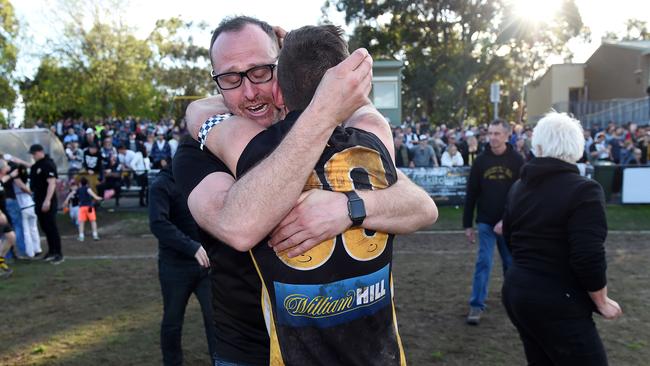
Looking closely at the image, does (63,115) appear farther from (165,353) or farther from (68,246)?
(165,353)

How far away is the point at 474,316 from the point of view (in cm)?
604

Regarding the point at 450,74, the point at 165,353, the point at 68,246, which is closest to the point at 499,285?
the point at 165,353

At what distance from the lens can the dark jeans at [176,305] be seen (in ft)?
15.1

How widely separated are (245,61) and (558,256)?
2304mm

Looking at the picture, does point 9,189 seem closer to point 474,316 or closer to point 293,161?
point 474,316

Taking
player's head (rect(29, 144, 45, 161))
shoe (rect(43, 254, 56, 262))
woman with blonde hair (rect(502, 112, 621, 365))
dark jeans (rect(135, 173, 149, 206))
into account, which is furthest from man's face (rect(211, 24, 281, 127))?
dark jeans (rect(135, 173, 149, 206))

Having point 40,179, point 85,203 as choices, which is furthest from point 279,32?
point 85,203

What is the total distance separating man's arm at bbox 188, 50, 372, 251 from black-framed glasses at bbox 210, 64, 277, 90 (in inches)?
22.2

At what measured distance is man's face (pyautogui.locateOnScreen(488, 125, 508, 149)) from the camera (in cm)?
647

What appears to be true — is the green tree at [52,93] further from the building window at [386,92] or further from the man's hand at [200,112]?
the man's hand at [200,112]

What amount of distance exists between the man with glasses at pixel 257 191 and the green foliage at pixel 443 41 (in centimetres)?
3740

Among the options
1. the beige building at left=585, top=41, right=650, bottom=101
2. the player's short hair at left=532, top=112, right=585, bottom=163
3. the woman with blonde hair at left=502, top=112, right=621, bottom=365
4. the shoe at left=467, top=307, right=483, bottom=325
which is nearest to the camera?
the woman with blonde hair at left=502, top=112, right=621, bottom=365

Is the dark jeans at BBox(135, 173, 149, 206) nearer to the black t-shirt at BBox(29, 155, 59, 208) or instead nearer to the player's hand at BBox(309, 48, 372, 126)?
the black t-shirt at BBox(29, 155, 59, 208)

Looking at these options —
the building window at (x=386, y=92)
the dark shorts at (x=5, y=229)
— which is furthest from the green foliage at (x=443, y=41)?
the dark shorts at (x=5, y=229)
